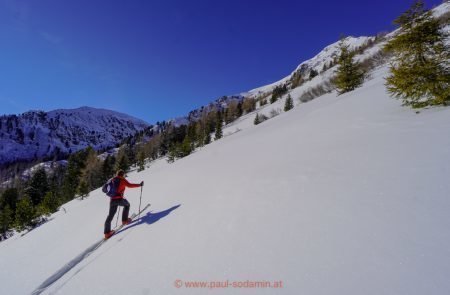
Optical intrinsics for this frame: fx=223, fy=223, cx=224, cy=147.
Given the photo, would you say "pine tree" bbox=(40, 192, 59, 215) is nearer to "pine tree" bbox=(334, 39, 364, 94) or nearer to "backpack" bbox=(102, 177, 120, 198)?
"backpack" bbox=(102, 177, 120, 198)

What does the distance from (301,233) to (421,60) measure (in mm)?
12161

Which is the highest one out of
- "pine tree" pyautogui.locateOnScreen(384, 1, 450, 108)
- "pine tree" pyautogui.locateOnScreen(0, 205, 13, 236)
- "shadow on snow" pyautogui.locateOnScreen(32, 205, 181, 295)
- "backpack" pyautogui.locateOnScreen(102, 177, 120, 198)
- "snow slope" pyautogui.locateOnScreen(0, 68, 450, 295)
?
"pine tree" pyautogui.locateOnScreen(384, 1, 450, 108)

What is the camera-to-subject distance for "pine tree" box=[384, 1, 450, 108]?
10.2 metres

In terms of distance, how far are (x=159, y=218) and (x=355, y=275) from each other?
19.5 feet

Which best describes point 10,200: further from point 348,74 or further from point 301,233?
point 348,74

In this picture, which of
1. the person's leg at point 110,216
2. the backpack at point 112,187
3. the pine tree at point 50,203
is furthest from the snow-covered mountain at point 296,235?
the pine tree at point 50,203

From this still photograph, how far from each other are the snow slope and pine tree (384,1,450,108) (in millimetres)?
1741

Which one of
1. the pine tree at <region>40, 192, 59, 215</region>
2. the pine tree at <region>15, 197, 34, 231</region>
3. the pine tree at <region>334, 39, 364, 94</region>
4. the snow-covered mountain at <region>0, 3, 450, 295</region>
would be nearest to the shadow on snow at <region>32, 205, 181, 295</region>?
the snow-covered mountain at <region>0, 3, 450, 295</region>

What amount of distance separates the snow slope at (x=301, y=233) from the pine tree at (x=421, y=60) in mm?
1741

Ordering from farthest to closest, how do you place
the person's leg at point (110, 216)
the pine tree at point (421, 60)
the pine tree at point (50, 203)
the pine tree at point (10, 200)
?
the pine tree at point (10, 200) → the pine tree at point (50, 203) → the pine tree at point (421, 60) → the person's leg at point (110, 216)

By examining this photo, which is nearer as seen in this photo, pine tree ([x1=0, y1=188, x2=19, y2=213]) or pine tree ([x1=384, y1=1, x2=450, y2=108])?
pine tree ([x1=384, y1=1, x2=450, y2=108])

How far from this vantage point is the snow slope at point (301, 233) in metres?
3.17

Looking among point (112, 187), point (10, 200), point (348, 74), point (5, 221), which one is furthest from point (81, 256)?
point (10, 200)

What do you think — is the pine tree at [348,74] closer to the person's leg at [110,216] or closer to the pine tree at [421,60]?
the pine tree at [421,60]
